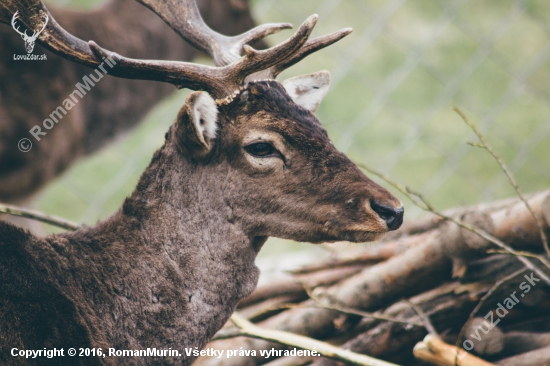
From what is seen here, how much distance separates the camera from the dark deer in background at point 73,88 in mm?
4629

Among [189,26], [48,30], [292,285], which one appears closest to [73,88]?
[189,26]

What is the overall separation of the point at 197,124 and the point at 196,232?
41 cm

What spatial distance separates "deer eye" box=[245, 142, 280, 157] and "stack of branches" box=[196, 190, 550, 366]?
68cm

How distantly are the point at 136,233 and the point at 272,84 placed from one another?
0.76 meters

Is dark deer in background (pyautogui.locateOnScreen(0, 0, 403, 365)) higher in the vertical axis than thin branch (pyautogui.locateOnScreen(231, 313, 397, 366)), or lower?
higher

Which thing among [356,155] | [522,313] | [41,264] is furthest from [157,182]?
[356,155]

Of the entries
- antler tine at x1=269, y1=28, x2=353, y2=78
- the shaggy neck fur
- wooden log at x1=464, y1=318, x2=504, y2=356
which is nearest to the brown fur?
the shaggy neck fur

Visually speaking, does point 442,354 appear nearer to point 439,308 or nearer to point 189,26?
point 439,308

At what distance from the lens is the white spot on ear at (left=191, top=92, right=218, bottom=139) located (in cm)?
235

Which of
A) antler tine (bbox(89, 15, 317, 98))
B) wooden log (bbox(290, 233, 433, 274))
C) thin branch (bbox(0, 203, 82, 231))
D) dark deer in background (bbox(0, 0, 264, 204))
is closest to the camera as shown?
antler tine (bbox(89, 15, 317, 98))

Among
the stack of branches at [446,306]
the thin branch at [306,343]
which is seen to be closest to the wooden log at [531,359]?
the stack of branches at [446,306]

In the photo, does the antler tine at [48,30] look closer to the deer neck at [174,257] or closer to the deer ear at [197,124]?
the deer ear at [197,124]

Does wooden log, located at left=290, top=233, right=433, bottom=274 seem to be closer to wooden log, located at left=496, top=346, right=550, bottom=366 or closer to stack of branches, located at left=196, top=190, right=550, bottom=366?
stack of branches, located at left=196, top=190, right=550, bottom=366

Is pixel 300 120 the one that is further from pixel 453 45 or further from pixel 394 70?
pixel 453 45
